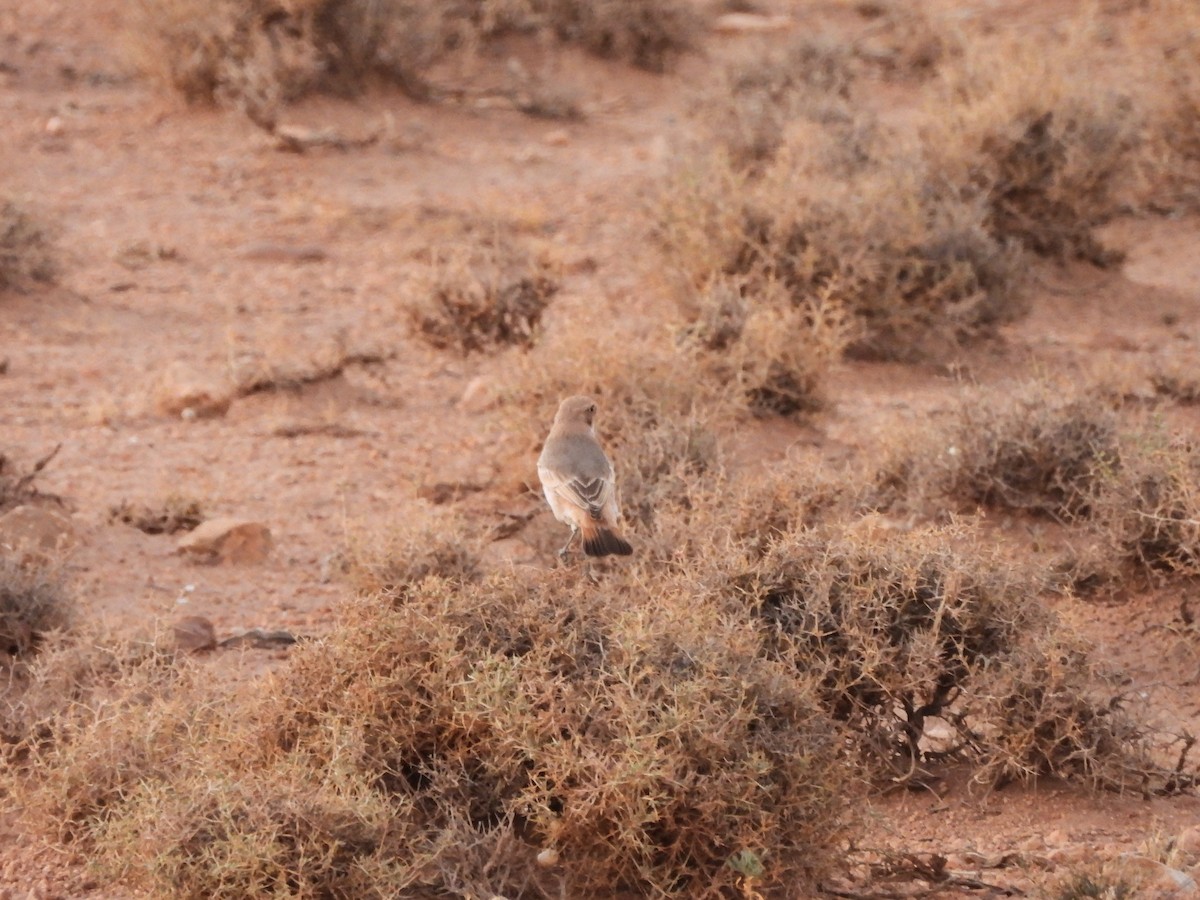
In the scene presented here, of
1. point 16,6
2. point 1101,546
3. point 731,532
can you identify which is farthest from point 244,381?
point 16,6

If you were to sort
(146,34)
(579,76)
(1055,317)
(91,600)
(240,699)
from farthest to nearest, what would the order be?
(579,76), (146,34), (1055,317), (91,600), (240,699)

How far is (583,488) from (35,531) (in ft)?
7.82

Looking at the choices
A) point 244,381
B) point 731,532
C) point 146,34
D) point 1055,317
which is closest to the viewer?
point 731,532

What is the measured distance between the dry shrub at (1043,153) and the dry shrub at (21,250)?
5417 mm

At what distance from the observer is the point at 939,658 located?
15.7 ft

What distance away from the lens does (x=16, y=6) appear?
578 inches

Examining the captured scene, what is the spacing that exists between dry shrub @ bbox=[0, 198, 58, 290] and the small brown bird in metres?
5.06

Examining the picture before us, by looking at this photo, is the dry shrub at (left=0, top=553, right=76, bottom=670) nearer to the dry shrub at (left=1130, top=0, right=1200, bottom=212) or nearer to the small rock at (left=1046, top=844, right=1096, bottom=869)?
the small rock at (left=1046, top=844, right=1096, bottom=869)

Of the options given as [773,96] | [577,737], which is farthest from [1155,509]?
[773,96]

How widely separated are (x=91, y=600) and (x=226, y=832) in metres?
2.73

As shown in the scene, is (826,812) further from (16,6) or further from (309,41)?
(16,6)

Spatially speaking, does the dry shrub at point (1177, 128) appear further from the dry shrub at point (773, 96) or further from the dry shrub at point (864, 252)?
the dry shrub at point (864, 252)

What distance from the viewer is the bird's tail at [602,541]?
5191 millimetres

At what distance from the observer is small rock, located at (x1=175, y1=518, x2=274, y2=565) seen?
22.0 ft
